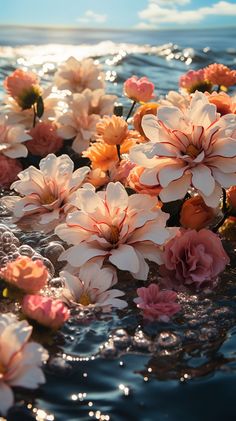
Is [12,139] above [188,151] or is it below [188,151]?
below

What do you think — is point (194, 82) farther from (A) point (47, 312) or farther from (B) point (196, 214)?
(A) point (47, 312)

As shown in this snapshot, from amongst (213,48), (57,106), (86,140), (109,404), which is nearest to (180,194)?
(109,404)

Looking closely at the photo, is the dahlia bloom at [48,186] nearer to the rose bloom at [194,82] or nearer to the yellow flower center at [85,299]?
the yellow flower center at [85,299]

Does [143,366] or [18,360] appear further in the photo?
[143,366]

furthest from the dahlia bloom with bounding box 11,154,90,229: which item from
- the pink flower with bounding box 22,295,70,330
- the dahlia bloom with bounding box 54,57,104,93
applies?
the dahlia bloom with bounding box 54,57,104,93

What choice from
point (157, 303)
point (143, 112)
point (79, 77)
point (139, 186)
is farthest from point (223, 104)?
point (79, 77)

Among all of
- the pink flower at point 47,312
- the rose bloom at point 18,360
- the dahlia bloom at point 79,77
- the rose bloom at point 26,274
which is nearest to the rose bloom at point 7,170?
the dahlia bloom at point 79,77
